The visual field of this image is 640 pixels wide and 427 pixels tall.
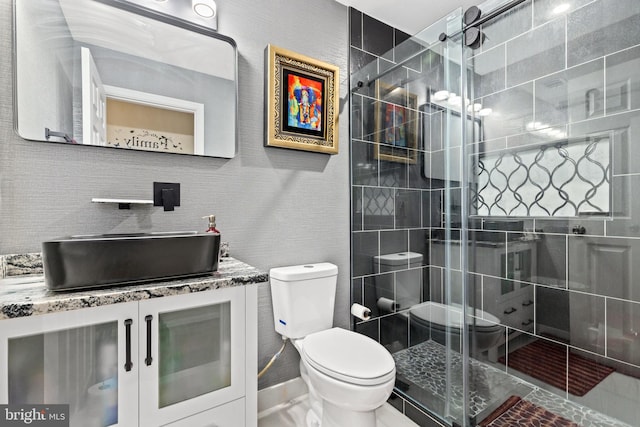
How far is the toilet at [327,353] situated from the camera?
1.18 meters

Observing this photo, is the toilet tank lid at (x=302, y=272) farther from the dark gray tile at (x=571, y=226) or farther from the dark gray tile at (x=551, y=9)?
the dark gray tile at (x=551, y=9)

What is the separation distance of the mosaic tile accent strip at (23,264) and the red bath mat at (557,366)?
2.24 metres

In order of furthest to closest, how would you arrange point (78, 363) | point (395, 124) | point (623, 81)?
point (395, 124), point (623, 81), point (78, 363)

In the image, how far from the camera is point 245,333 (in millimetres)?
1149

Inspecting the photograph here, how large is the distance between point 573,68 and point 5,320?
2.36 metres

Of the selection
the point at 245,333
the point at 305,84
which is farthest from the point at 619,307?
the point at 305,84

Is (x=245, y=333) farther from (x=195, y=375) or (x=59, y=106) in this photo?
(x=59, y=106)

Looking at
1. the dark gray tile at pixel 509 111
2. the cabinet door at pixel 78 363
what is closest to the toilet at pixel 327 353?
the cabinet door at pixel 78 363

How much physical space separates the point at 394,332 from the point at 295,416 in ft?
2.44

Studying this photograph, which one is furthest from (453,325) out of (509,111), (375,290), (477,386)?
(509,111)

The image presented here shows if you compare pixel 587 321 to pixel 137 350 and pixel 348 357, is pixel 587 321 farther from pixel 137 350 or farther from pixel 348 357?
pixel 137 350

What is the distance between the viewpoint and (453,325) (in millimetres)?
1486

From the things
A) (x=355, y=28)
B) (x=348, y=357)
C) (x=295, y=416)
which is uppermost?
(x=355, y=28)

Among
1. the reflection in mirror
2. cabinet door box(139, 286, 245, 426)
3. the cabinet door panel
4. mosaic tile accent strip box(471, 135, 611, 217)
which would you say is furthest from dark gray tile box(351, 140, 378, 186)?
the cabinet door panel
